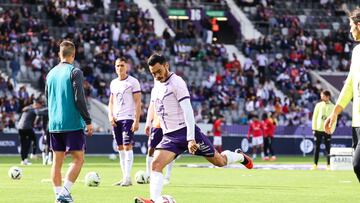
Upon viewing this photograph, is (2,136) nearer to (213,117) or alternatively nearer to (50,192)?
(213,117)

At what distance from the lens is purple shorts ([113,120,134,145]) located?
21891mm

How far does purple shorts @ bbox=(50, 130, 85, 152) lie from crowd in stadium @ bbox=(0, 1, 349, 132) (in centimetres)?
2846

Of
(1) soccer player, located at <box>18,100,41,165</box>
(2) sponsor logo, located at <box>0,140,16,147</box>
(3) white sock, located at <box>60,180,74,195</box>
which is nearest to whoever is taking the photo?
(3) white sock, located at <box>60,180,74,195</box>

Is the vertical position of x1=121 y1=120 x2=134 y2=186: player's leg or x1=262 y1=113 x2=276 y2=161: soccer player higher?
x1=121 y1=120 x2=134 y2=186: player's leg

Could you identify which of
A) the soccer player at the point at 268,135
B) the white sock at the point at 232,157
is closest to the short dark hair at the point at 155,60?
the white sock at the point at 232,157

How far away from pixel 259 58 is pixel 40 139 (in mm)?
19097

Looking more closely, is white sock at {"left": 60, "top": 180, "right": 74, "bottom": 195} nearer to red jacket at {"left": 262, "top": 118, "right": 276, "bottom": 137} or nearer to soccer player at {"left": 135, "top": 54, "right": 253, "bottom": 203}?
soccer player at {"left": 135, "top": 54, "right": 253, "bottom": 203}

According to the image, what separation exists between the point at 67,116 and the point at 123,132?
607 centimetres

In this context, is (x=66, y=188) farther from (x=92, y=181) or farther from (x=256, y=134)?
(x=256, y=134)

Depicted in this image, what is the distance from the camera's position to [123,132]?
72.0 feet

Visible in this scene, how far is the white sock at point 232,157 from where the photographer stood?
1760cm

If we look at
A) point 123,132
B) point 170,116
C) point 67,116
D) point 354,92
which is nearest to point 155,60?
point 170,116

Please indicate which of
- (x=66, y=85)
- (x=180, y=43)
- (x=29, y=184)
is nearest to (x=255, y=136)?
(x=180, y=43)

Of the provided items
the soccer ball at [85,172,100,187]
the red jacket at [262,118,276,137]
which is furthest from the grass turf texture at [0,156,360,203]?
the red jacket at [262,118,276,137]
